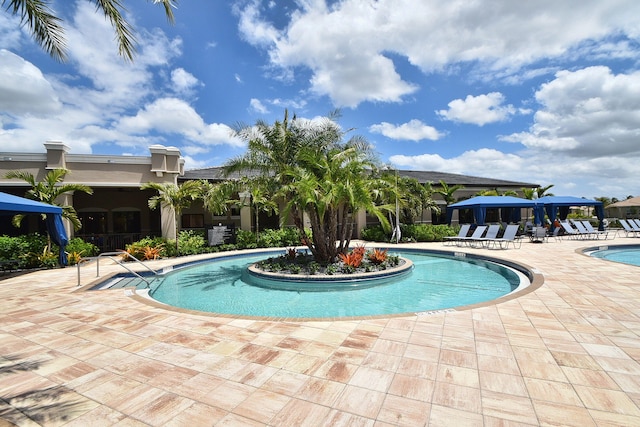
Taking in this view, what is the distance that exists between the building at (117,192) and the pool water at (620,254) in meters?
10.4

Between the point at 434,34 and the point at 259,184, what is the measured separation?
879cm

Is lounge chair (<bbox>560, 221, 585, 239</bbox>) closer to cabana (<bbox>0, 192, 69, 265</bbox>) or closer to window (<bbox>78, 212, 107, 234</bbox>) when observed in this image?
cabana (<bbox>0, 192, 69, 265</bbox>)

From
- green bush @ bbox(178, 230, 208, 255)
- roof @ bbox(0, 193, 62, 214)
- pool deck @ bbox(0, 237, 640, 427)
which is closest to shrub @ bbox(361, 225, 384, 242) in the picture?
green bush @ bbox(178, 230, 208, 255)

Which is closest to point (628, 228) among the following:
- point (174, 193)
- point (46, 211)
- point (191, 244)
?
point (191, 244)

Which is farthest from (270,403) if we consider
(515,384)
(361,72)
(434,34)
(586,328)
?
(361,72)

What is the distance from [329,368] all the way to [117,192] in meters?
22.3

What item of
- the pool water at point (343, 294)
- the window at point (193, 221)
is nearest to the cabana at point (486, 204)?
the pool water at point (343, 294)

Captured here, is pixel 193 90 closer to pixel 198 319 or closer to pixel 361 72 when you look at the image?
pixel 361 72

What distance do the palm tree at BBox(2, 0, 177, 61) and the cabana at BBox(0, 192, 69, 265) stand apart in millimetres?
5775

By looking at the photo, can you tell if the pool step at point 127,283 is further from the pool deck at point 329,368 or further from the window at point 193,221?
the window at point 193,221

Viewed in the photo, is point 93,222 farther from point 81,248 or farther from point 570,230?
point 570,230

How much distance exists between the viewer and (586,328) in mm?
4957

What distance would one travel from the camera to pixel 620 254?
15562 mm

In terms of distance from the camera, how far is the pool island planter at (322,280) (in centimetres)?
985
